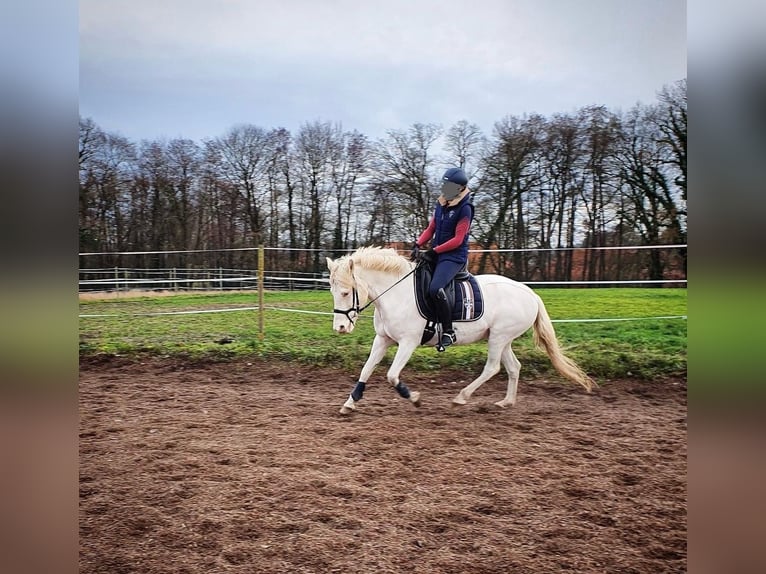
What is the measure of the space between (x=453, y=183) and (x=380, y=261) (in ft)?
2.14

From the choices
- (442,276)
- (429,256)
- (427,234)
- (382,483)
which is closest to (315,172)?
(427,234)

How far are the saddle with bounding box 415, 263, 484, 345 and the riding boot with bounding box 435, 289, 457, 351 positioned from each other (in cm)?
4

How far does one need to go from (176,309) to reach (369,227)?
8.93 ft

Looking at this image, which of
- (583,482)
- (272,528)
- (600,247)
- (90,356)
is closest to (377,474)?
(272,528)

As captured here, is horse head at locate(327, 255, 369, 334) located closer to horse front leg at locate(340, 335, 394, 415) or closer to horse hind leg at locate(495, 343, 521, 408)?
horse front leg at locate(340, 335, 394, 415)

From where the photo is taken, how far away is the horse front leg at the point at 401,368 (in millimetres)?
2861

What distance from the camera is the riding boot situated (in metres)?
2.85

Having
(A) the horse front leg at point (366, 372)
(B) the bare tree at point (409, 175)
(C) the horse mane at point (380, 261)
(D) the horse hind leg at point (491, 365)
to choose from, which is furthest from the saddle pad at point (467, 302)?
(B) the bare tree at point (409, 175)

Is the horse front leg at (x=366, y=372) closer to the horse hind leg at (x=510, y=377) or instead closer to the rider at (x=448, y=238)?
the rider at (x=448, y=238)

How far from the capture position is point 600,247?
3.53 m

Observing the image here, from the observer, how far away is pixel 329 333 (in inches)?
182

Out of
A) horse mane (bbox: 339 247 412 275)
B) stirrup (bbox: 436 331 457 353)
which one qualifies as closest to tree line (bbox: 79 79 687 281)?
horse mane (bbox: 339 247 412 275)

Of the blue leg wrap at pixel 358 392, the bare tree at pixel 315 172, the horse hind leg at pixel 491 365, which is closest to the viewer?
the blue leg wrap at pixel 358 392

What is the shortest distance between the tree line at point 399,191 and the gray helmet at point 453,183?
912 millimetres
